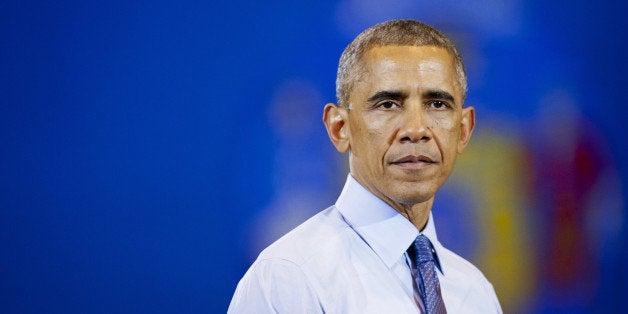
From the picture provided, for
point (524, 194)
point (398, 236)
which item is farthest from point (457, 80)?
point (524, 194)

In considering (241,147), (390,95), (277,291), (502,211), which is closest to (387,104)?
(390,95)

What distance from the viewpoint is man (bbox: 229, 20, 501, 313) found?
1.56 meters

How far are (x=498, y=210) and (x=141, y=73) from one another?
1351mm

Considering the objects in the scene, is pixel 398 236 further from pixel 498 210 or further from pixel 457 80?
pixel 498 210

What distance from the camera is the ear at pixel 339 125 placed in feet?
5.79

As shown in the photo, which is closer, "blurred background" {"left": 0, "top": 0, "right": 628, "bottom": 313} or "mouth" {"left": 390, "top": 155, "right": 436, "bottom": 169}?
"mouth" {"left": 390, "top": 155, "right": 436, "bottom": 169}

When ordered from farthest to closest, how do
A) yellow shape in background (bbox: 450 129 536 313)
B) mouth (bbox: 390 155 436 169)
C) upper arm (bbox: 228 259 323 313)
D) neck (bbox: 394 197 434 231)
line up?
yellow shape in background (bbox: 450 129 536 313)
neck (bbox: 394 197 434 231)
mouth (bbox: 390 155 436 169)
upper arm (bbox: 228 259 323 313)

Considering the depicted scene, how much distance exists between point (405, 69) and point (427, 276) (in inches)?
19.5

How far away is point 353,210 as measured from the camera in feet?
5.71

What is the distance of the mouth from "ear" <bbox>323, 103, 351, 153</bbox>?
178mm

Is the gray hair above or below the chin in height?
above

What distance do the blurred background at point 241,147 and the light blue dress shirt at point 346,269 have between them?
66 cm

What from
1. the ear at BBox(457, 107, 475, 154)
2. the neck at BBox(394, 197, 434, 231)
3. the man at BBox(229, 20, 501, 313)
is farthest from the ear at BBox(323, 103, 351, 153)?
the ear at BBox(457, 107, 475, 154)

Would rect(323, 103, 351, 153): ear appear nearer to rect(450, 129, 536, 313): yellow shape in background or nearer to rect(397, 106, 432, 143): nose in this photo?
rect(397, 106, 432, 143): nose
